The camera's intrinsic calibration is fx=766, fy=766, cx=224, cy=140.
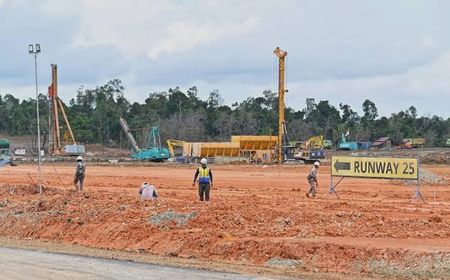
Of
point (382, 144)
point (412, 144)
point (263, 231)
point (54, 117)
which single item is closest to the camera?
point (263, 231)

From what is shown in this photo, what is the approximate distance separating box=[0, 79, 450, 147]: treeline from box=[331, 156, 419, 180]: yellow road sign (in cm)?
9380

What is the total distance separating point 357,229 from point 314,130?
121247mm

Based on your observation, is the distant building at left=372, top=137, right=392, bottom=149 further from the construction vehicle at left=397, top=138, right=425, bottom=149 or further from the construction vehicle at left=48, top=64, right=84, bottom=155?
the construction vehicle at left=48, top=64, right=84, bottom=155

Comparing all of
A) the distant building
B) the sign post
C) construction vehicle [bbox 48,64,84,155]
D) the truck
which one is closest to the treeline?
the distant building

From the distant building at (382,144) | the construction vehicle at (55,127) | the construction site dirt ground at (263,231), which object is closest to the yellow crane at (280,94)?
the construction vehicle at (55,127)

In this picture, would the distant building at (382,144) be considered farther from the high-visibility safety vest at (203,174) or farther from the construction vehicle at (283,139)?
the high-visibility safety vest at (203,174)

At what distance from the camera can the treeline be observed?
132000mm

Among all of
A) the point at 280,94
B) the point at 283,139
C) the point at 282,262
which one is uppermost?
the point at 280,94

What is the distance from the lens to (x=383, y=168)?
29.2 meters

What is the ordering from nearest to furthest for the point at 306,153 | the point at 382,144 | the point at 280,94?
the point at 280,94
the point at 306,153
the point at 382,144

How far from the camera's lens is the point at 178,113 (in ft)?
471

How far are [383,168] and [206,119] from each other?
344ft

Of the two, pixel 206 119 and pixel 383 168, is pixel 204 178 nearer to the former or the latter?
pixel 383 168

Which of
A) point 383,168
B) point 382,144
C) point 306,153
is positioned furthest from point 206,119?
point 383,168
